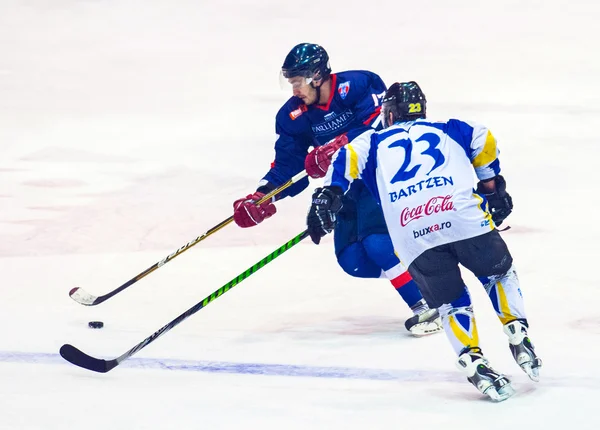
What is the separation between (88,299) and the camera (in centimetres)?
414

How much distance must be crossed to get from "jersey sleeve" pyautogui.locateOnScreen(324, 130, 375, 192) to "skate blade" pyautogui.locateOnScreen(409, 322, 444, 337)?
0.79m

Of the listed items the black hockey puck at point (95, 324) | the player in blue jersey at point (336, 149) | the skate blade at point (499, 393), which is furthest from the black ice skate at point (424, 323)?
the black hockey puck at point (95, 324)

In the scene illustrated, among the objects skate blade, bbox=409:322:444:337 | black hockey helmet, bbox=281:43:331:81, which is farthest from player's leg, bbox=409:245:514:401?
black hockey helmet, bbox=281:43:331:81

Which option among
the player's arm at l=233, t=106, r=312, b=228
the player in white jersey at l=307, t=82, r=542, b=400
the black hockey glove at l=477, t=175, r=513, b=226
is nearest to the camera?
the player in white jersey at l=307, t=82, r=542, b=400

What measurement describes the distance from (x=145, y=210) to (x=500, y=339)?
9.31 ft

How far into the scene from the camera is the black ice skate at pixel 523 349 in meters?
2.80

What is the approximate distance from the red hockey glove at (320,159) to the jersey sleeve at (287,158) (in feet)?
1.08

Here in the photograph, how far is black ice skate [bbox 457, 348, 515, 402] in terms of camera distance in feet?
8.92

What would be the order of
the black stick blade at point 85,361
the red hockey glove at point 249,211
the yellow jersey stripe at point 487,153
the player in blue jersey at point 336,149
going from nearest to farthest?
the yellow jersey stripe at point 487,153 < the black stick blade at point 85,361 < the player in blue jersey at point 336,149 < the red hockey glove at point 249,211

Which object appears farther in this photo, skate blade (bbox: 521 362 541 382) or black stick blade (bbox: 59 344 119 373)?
black stick blade (bbox: 59 344 119 373)

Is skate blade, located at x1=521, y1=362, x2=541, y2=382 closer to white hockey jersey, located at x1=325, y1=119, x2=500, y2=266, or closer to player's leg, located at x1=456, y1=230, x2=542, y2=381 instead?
player's leg, located at x1=456, y1=230, x2=542, y2=381

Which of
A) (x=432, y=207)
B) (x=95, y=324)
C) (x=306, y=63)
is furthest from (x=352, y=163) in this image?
(x=95, y=324)

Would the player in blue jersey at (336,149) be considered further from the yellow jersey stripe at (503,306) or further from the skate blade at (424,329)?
the yellow jersey stripe at (503,306)

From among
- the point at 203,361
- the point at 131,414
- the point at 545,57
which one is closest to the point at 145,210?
the point at 203,361
